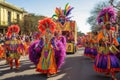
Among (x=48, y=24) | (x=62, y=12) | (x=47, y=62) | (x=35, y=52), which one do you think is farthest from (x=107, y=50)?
(x=62, y=12)

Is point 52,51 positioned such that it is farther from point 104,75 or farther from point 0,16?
point 0,16

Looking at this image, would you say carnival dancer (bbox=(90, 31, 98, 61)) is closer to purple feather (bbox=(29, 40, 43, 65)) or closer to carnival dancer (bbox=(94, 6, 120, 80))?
purple feather (bbox=(29, 40, 43, 65))

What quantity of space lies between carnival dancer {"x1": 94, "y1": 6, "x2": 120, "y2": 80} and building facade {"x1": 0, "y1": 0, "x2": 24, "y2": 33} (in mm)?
31971

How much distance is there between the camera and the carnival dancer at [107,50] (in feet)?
31.7

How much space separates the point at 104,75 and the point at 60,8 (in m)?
9.95

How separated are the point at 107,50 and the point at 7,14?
118 ft

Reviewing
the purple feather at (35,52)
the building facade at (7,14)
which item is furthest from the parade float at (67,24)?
the building facade at (7,14)

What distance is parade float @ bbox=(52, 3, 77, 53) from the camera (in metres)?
20.2

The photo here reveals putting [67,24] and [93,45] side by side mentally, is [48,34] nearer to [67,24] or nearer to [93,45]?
[93,45]

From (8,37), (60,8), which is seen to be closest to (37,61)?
(8,37)

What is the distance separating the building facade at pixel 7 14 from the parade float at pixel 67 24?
20.5m

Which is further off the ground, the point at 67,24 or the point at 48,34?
the point at 67,24

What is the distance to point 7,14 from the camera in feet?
146

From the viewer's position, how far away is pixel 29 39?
28.3 meters
